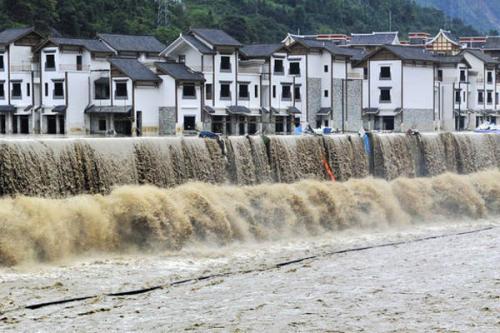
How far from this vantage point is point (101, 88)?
52281 mm

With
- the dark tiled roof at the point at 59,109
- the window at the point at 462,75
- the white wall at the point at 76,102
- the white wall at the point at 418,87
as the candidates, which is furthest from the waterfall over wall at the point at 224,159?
the window at the point at 462,75

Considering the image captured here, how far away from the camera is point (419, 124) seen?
62.2m

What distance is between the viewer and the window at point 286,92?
58.1m

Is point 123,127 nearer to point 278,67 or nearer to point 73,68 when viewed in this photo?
point 73,68

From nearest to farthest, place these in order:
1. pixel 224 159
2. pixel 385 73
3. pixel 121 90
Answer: pixel 224 159
pixel 121 90
pixel 385 73

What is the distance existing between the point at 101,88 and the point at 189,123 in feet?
17.4

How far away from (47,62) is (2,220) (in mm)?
31624

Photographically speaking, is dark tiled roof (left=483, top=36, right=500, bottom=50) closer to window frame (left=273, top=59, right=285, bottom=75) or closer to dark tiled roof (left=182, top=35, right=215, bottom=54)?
window frame (left=273, top=59, right=285, bottom=75)

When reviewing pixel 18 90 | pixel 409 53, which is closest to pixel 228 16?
pixel 409 53

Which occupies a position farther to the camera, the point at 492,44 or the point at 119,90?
the point at 492,44

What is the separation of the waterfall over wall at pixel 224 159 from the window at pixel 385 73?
17.4 meters

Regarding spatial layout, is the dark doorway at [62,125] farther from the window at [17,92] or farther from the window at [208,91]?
the window at [208,91]

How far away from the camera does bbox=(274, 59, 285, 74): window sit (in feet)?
189

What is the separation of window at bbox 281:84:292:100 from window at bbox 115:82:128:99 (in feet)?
37.4
